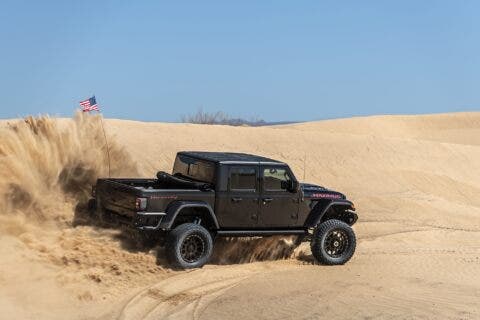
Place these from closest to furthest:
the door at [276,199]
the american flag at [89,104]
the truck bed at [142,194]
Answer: the truck bed at [142,194] → the door at [276,199] → the american flag at [89,104]

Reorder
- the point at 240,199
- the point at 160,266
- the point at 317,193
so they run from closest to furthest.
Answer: the point at 160,266 < the point at 240,199 < the point at 317,193

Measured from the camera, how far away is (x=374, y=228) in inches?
658

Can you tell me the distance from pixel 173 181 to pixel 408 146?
906 inches

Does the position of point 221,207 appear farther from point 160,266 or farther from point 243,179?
point 160,266

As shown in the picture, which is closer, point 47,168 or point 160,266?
point 160,266

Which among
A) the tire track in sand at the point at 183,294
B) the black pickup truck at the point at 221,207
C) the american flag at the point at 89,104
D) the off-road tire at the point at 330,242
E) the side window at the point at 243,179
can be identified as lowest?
the tire track in sand at the point at 183,294

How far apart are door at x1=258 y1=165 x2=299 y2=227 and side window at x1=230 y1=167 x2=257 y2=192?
17cm

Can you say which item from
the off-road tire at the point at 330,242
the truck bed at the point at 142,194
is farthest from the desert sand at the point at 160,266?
the truck bed at the point at 142,194

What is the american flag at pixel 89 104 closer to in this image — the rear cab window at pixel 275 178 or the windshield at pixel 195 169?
the windshield at pixel 195 169

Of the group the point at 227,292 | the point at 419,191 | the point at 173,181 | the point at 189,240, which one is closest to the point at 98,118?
the point at 173,181

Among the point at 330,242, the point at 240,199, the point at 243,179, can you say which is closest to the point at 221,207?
the point at 240,199

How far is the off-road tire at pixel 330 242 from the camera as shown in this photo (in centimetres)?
1192

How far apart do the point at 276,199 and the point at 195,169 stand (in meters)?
1.43

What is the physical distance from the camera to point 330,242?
12.2 meters
